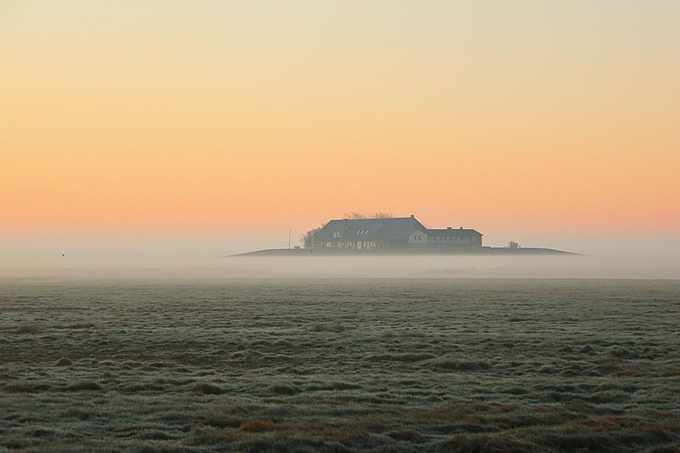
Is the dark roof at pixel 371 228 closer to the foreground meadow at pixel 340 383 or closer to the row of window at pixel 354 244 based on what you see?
the row of window at pixel 354 244

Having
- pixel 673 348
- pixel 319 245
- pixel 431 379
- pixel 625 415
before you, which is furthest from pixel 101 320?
pixel 319 245

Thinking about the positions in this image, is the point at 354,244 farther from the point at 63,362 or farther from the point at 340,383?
the point at 340,383

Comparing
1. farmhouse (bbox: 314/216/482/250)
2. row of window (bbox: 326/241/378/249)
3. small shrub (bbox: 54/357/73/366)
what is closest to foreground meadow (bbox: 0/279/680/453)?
small shrub (bbox: 54/357/73/366)

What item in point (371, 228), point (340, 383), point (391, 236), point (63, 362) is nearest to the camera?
point (340, 383)

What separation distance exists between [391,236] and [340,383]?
136 meters

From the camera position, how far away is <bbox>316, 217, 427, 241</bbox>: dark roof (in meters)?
155

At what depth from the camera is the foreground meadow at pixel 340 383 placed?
42.5 ft

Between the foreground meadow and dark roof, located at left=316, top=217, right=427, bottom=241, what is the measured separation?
114 meters

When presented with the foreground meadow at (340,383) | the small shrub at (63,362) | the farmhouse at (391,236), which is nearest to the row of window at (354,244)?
the farmhouse at (391,236)

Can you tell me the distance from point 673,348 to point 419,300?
28.8m

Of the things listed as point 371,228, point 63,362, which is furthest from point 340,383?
point 371,228

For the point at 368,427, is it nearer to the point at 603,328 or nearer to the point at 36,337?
the point at 36,337

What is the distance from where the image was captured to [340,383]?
1858 centimetres

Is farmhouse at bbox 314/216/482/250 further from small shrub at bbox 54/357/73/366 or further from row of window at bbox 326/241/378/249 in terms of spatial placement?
small shrub at bbox 54/357/73/366
